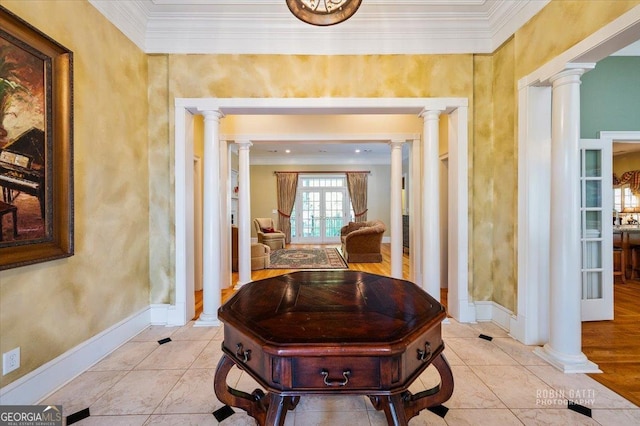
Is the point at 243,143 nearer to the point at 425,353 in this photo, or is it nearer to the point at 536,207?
the point at 536,207

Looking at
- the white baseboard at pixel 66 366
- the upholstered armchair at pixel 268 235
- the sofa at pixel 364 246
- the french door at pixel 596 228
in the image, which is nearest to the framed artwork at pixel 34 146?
the white baseboard at pixel 66 366

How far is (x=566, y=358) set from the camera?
2113mm

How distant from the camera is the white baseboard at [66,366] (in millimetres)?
1690

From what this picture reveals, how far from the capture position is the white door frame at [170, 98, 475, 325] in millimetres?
2938

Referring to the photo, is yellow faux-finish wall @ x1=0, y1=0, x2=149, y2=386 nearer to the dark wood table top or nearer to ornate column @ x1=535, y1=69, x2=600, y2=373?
the dark wood table top

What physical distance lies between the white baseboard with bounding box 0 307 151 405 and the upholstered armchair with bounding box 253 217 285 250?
5146 millimetres

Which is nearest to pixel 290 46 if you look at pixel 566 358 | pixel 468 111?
pixel 468 111

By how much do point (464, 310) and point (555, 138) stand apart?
5.94ft

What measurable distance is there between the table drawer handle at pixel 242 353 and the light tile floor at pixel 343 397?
0.74m

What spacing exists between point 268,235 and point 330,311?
681cm

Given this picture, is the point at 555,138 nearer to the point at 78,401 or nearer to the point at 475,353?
the point at 475,353

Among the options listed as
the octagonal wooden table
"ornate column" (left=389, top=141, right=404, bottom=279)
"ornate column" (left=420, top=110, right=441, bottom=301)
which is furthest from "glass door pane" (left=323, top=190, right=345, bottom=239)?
the octagonal wooden table

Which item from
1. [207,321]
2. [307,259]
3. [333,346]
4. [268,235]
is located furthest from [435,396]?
[268,235]

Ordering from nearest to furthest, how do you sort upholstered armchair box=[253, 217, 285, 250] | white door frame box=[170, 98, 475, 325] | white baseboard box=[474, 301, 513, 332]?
white baseboard box=[474, 301, 513, 332], white door frame box=[170, 98, 475, 325], upholstered armchair box=[253, 217, 285, 250]
